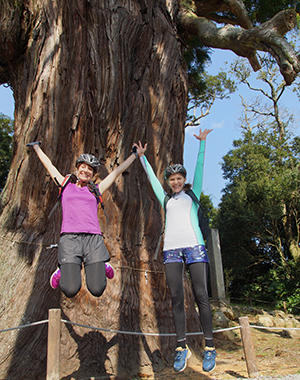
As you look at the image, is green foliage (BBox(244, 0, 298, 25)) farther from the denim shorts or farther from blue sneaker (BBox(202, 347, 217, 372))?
blue sneaker (BBox(202, 347, 217, 372))

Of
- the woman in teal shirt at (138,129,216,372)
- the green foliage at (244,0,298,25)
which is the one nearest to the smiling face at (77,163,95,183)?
the woman in teal shirt at (138,129,216,372)

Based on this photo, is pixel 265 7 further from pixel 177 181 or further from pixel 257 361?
pixel 257 361

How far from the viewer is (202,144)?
334 cm

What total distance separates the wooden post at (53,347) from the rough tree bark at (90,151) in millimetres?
656

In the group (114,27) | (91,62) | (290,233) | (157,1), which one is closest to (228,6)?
(157,1)

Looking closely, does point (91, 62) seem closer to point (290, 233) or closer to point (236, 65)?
point (290, 233)

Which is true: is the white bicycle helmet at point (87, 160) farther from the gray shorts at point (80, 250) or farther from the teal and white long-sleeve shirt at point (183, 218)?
the gray shorts at point (80, 250)

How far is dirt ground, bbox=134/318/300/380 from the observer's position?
12.2 ft

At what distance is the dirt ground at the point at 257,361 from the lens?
3.71m

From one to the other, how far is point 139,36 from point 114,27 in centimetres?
47

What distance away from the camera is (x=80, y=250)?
2818mm

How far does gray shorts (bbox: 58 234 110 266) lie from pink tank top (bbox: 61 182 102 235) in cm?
6

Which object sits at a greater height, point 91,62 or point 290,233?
point 91,62

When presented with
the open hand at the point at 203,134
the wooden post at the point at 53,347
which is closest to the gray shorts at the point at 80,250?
the wooden post at the point at 53,347
